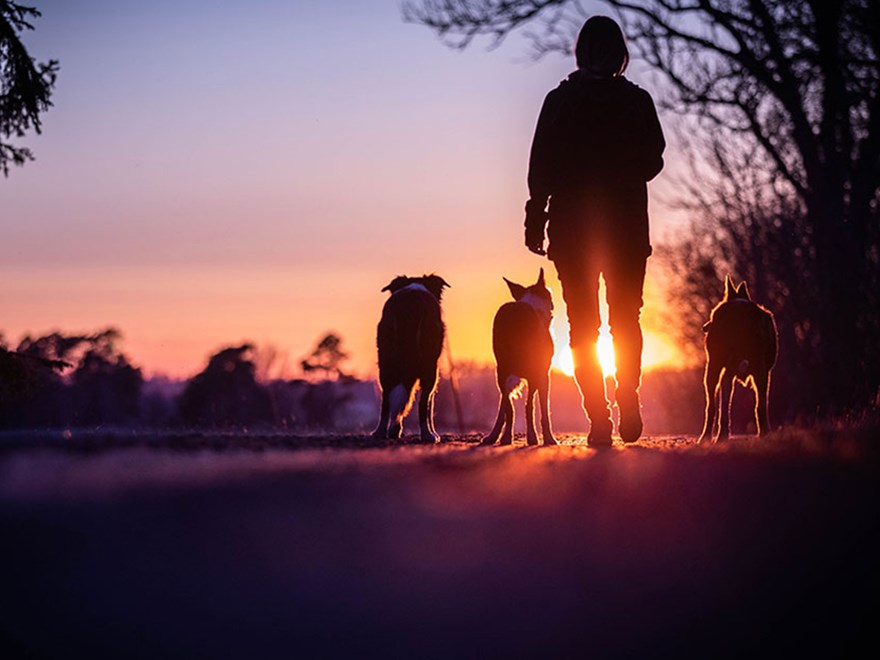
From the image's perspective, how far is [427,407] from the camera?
11633mm

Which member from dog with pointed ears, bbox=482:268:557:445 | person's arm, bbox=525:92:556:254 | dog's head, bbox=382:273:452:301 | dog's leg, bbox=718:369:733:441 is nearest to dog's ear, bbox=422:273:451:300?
dog's head, bbox=382:273:452:301

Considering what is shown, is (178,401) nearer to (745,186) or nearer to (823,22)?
(745,186)

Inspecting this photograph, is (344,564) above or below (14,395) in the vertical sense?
below

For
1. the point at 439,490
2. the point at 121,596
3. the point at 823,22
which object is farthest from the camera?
the point at 823,22

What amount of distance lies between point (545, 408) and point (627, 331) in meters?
1.08

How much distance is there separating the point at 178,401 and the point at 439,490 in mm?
27241

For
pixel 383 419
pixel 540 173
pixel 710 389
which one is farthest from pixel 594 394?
pixel 383 419

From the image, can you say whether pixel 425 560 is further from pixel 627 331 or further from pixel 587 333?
pixel 627 331

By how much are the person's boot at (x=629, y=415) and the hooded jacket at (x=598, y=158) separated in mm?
Result: 1194

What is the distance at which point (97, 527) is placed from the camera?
563cm

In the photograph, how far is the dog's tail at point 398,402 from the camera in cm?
1178

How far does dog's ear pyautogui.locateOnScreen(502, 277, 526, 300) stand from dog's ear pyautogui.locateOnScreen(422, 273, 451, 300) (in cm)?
83

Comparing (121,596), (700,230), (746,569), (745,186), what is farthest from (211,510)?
(700,230)

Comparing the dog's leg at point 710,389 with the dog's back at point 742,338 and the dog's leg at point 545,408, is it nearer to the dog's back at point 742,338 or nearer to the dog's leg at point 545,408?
the dog's back at point 742,338
